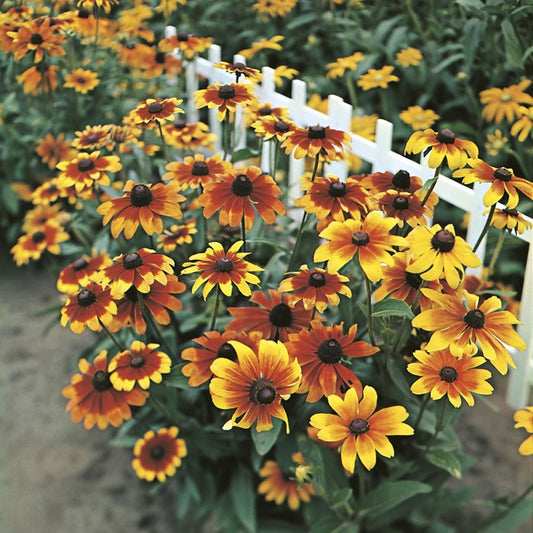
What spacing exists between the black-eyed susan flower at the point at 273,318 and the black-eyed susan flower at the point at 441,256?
0.34 meters

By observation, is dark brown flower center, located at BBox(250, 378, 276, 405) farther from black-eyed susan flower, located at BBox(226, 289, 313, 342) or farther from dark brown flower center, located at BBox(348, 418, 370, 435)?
black-eyed susan flower, located at BBox(226, 289, 313, 342)

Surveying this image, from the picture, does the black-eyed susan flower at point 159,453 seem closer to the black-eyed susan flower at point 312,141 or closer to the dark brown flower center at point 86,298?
the dark brown flower center at point 86,298

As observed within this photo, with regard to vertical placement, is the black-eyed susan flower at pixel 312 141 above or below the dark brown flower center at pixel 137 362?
above

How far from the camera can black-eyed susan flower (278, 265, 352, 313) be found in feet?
4.14

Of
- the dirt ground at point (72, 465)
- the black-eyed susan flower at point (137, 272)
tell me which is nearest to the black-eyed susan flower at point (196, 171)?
the black-eyed susan flower at point (137, 272)

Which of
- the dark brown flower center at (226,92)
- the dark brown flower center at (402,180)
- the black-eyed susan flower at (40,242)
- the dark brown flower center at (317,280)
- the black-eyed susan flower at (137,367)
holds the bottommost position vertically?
the black-eyed susan flower at (40,242)

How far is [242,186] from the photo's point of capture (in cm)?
131

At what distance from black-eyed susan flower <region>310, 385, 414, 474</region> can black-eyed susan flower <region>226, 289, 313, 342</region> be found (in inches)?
10.8

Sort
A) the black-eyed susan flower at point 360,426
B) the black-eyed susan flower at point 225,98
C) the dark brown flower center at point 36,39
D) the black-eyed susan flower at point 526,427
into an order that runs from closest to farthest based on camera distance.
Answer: the black-eyed susan flower at point 360,426
the black-eyed susan flower at point 526,427
the black-eyed susan flower at point 225,98
the dark brown flower center at point 36,39

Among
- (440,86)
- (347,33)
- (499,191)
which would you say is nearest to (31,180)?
(347,33)

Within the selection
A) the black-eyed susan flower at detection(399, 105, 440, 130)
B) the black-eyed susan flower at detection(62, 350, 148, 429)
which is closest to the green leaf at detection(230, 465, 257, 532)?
A: the black-eyed susan flower at detection(62, 350, 148, 429)

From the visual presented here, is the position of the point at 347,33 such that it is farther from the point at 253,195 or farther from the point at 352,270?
the point at 253,195

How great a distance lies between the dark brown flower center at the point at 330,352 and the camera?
125cm

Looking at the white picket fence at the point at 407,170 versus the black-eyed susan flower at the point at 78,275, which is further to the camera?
the white picket fence at the point at 407,170
